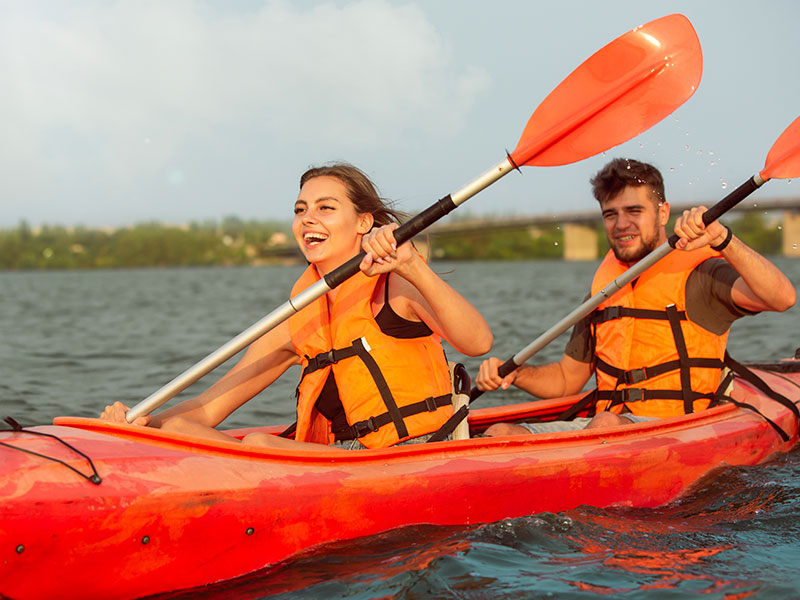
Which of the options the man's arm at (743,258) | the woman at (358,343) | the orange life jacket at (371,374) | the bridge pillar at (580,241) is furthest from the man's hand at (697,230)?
the bridge pillar at (580,241)

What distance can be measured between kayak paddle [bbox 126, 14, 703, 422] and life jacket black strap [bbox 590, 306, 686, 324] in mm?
845

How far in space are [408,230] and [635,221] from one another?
5.05ft

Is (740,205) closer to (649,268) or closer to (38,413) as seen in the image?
(649,268)

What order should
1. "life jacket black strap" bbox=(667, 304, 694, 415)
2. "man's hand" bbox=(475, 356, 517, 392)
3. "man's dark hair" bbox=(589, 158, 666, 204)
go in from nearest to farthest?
1. "life jacket black strap" bbox=(667, 304, 694, 415)
2. "man's dark hair" bbox=(589, 158, 666, 204)
3. "man's hand" bbox=(475, 356, 517, 392)

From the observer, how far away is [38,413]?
20.0 ft

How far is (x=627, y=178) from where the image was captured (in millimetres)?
3955

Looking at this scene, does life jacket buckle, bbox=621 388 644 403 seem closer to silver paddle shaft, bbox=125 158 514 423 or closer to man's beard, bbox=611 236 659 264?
man's beard, bbox=611 236 659 264

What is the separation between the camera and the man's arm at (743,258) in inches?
133

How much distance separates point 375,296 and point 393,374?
335mm

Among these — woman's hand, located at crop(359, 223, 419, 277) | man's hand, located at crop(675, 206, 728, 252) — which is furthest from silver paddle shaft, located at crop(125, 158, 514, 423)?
man's hand, located at crop(675, 206, 728, 252)

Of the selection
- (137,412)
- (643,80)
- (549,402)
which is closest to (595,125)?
(643,80)

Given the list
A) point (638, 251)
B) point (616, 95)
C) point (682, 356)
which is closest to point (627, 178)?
point (638, 251)

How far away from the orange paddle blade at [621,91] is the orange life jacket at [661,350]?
75cm

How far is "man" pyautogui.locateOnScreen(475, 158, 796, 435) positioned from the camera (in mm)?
3828
